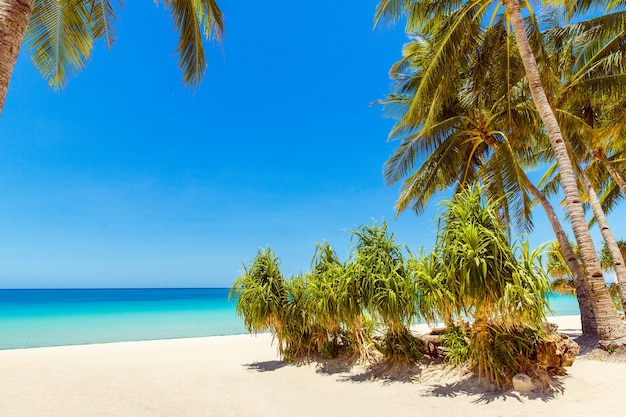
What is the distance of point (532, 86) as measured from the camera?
25.4 feet

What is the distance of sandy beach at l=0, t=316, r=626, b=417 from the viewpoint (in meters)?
4.50

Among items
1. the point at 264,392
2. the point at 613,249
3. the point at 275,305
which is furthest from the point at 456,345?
the point at 613,249

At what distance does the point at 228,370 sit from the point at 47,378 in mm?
3360

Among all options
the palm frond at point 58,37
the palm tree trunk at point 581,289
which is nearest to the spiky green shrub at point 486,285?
the palm tree trunk at point 581,289

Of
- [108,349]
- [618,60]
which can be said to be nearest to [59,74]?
[108,349]

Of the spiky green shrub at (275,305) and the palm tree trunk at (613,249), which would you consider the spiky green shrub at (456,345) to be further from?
the palm tree trunk at (613,249)

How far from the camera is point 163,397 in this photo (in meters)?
5.70

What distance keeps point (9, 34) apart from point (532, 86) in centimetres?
861

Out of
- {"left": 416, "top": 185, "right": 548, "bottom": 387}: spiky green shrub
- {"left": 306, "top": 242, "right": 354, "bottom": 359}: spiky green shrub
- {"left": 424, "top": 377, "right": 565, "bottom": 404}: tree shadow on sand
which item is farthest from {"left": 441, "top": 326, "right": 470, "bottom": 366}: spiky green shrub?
{"left": 306, "top": 242, "right": 354, "bottom": 359}: spiky green shrub

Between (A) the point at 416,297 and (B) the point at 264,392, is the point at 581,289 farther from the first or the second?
(B) the point at 264,392

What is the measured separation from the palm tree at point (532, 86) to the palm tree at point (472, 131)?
0.43 meters

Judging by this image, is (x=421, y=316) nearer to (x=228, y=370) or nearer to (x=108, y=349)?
(x=228, y=370)

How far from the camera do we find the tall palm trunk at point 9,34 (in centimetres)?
296

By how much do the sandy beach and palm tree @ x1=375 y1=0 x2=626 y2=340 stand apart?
1044 millimetres
